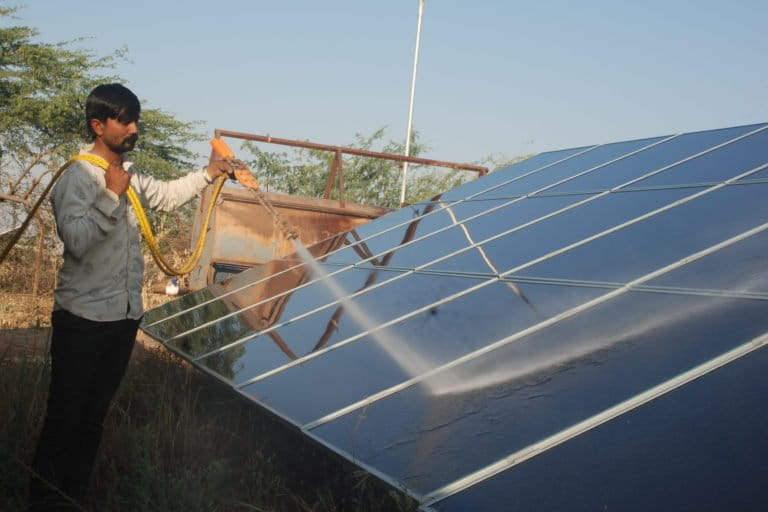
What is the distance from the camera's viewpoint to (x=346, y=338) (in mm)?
4262

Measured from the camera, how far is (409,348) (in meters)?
3.75

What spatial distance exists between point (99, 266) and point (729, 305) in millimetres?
2560

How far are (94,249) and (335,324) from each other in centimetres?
150

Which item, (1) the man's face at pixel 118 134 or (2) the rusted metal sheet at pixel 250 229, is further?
(2) the rusted metal sheet at pixel 250 229

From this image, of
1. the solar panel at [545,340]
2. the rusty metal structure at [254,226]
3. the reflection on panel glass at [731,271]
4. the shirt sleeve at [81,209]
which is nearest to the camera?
the solar panel at [545,340]

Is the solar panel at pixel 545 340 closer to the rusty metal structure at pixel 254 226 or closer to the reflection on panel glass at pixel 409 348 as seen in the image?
the reflection on panel glass at pixel 409 348

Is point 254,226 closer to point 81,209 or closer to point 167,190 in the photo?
point 167,190

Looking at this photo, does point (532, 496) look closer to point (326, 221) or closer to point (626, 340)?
point (626, 340)

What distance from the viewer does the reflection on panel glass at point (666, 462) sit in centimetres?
210

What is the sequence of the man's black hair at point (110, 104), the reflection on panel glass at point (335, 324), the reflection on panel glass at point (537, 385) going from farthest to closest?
1. the reflection on panel glass at point (335, 324)
2. the man's black hair at point (110, 104)
3. the reflection on panel glass at point (537, 385)

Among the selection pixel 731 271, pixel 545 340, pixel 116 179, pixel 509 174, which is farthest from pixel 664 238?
pixel 509 174

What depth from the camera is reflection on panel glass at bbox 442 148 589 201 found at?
7.44 meters

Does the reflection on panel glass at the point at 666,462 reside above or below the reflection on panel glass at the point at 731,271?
below

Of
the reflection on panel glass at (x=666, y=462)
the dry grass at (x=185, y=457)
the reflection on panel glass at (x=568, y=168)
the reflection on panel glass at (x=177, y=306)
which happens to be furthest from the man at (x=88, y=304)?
the reflection on panel glass at (x=568, y=168)
